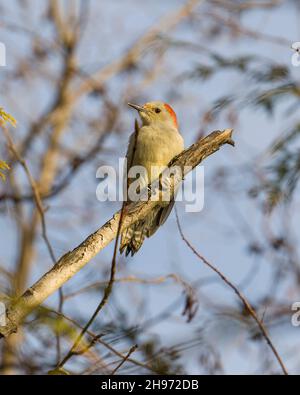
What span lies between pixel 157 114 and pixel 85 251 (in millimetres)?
3142

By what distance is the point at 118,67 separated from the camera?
1512 centimetres

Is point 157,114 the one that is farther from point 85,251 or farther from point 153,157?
point 85,251

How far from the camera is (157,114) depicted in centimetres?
622

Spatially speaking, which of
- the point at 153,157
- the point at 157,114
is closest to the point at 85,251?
the point at 153,157

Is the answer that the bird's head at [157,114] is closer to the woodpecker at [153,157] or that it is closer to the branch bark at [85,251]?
the woodpecker at [153,157]

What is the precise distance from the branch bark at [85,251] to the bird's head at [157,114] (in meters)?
1.62

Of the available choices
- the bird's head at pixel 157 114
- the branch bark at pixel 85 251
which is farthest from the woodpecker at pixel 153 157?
the branch bark at pixel 85 251

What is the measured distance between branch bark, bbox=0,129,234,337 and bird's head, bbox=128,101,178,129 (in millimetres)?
1616

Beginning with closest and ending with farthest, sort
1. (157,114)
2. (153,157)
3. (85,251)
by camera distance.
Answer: (85,251) → (153,157) → (157,114)

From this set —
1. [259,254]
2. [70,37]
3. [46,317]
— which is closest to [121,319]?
[46,317]

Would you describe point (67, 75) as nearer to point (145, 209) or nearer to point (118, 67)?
point (118, 67)

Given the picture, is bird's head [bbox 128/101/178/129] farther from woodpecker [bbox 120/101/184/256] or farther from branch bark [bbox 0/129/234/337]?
branch bark [bbox 0/129/234/337]

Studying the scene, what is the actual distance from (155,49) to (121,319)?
2958 mm

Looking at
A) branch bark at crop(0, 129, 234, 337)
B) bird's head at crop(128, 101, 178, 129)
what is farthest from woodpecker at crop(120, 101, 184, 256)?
branch bark at crop(0, 129, 234, 337)
